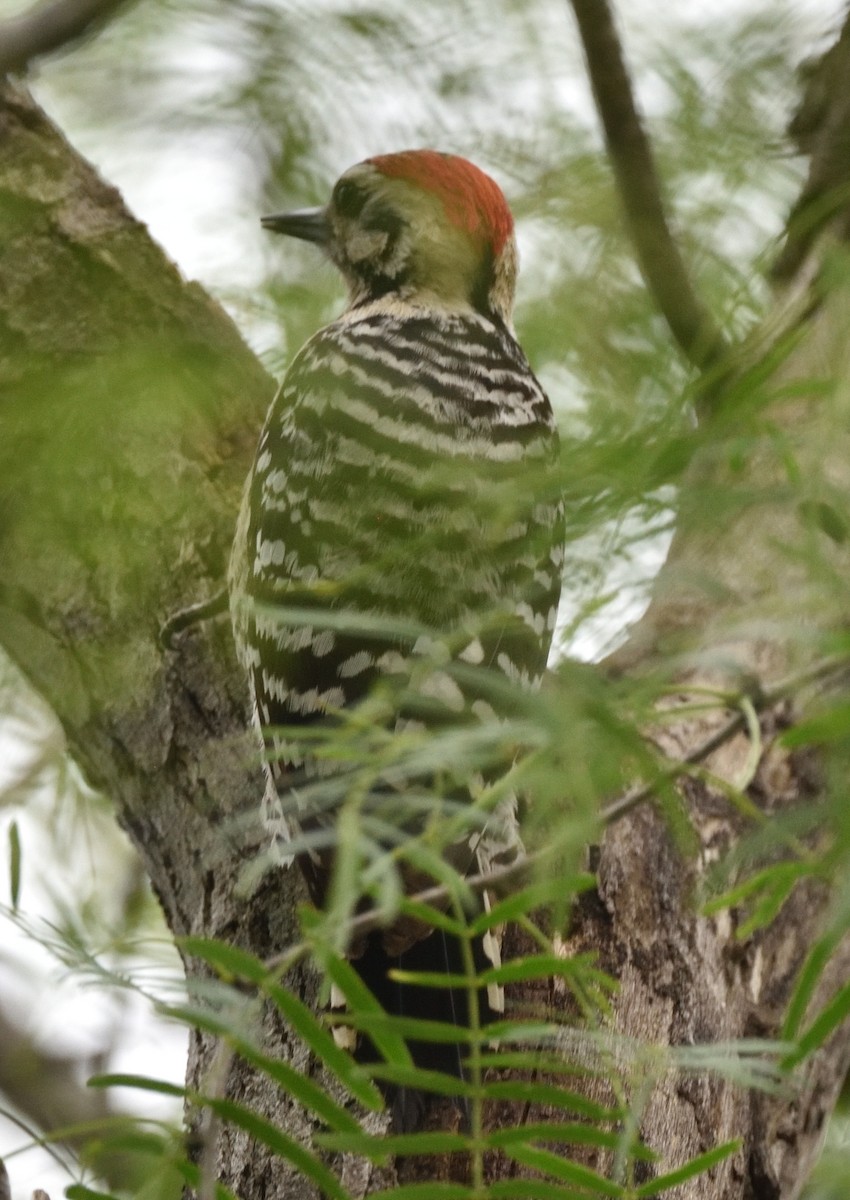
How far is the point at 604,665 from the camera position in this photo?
192 cm

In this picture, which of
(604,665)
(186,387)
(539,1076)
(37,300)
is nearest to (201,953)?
(539,1076)

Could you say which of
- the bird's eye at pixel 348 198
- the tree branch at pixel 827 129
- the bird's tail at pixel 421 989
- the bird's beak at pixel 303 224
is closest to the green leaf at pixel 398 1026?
the bird's tail at pixel 421 989

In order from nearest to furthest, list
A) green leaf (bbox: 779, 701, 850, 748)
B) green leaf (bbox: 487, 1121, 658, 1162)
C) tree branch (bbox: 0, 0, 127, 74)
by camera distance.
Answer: green leaf (bbox: 779, 701, 850, 748) < green leaf (bbox: 487, 1121, 658, 1162) < tree branch (bbox: 0, 0, 127, 74)

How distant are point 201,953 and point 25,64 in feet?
3.28

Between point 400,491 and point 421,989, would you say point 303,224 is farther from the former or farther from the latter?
point 421,989

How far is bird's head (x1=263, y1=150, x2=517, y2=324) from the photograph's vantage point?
2.49m

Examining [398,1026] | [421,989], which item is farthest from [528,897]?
[421,989]

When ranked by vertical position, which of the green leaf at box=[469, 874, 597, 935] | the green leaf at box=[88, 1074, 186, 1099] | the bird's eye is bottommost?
the green leaf at box=[88, 1074, 186, 1099]

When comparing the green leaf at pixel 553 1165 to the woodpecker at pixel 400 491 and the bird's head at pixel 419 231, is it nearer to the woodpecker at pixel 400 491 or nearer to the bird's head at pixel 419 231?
the woodpecker at pixel 400 491

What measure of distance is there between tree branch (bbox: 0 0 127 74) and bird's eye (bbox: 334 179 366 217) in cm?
117

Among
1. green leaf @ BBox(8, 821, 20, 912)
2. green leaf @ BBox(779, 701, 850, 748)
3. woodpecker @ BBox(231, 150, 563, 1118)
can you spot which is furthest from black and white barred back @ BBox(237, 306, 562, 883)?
green leaf @ BBox(779, 701, 850, 748)

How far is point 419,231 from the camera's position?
260 centimetres

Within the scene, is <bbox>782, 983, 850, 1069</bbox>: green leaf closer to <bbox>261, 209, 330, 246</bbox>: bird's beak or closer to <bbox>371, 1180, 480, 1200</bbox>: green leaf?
<bbox>371, 1180, 480, 1200</bbox>: green leaf

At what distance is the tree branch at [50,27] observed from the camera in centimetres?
137
